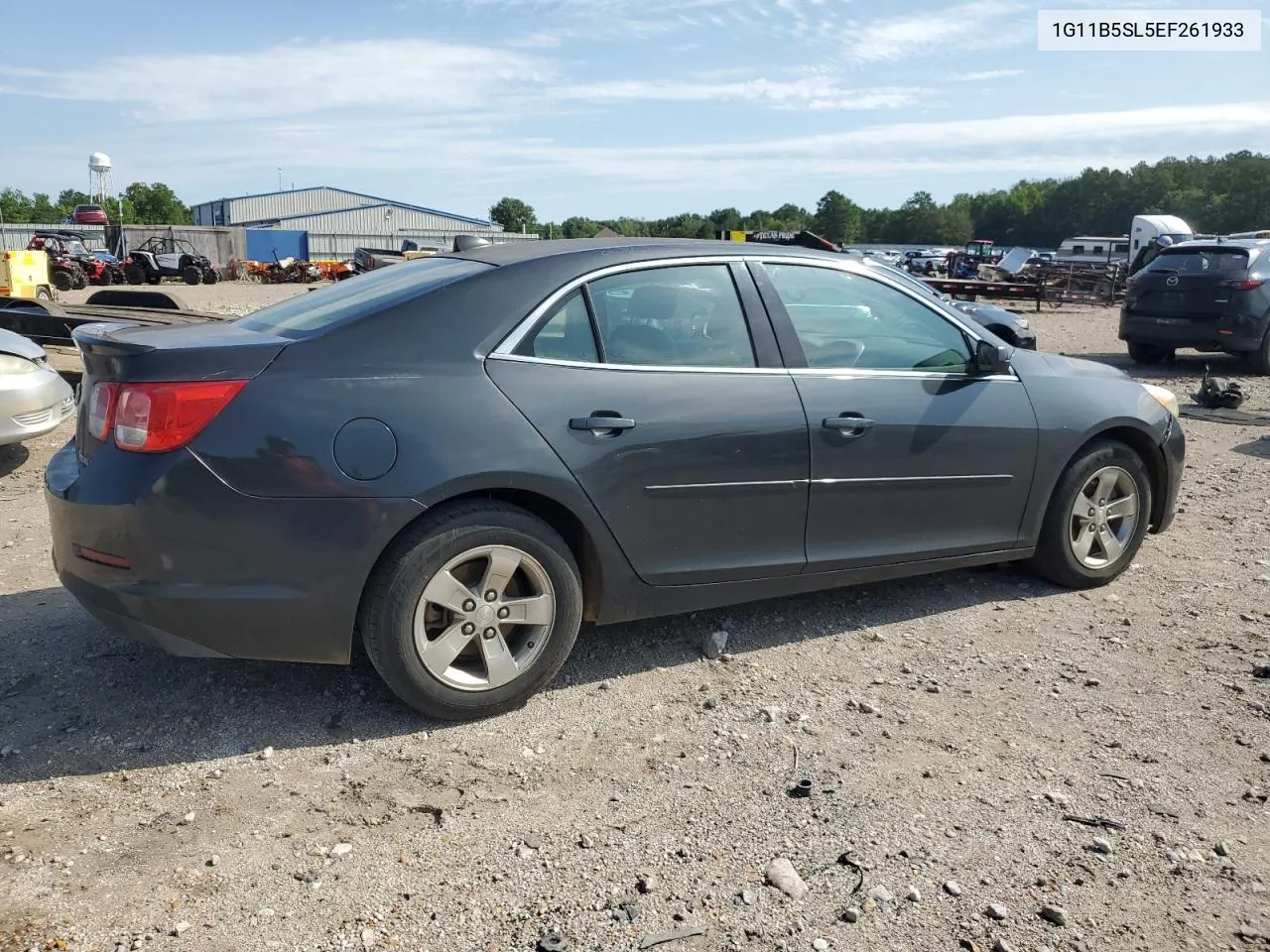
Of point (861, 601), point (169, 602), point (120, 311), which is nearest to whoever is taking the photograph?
point (169, 602)

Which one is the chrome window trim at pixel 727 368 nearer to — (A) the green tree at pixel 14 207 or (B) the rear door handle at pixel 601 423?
(B) the rear door handle at pixel 601 423

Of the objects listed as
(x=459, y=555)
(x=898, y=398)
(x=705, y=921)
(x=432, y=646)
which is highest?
(x=898, y=398)

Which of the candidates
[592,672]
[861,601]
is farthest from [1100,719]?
[592,672]

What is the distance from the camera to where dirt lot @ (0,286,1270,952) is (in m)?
2.65

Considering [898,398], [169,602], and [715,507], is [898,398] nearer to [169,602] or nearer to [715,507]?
[715,507]

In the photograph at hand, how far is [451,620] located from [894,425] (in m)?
1.93

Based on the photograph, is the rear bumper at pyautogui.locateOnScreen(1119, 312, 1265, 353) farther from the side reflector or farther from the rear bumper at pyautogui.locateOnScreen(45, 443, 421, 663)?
the side reflector

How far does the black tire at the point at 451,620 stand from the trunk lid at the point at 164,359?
2.44 feet

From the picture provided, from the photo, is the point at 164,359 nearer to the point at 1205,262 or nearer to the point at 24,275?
the point at 1205,262

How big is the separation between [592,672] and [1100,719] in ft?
6.03

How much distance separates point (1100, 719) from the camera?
12.3ft

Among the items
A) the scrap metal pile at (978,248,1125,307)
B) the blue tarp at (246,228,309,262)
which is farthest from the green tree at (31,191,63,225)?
the scrap metal pile at (978,248,1125,307)

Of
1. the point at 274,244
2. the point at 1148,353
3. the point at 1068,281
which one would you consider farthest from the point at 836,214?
the point at 1148,353

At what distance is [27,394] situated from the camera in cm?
674
